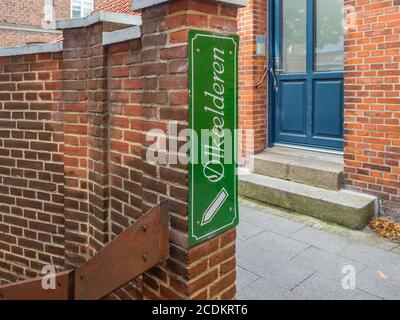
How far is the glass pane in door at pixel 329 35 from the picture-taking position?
487cm

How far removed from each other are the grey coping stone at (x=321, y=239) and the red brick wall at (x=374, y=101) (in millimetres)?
802

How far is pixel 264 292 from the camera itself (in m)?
→ 2.97

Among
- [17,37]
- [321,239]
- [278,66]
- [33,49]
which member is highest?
[17,37]

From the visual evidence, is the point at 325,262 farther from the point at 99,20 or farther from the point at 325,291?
the point at 99,20

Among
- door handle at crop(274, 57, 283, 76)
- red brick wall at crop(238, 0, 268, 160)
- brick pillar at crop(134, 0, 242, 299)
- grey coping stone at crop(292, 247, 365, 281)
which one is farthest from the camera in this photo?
door handle at crop(274, 57, 283, 76)

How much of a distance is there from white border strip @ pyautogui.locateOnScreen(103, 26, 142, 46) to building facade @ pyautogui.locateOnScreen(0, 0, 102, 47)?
15.9 metres

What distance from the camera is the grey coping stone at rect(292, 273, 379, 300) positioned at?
2.88 m

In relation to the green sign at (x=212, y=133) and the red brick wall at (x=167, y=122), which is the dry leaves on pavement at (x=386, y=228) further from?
the green sign at (x=212, y=133)

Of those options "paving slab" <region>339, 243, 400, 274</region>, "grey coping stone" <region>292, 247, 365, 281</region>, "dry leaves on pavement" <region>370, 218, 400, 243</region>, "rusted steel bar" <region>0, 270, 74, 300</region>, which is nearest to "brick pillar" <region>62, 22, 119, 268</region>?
"rusted steel bar" <region>0, 270, 74, 300</region>

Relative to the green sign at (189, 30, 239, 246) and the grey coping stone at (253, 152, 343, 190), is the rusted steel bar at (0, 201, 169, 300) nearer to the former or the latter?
the green sign at (189, 30, 239, 246)

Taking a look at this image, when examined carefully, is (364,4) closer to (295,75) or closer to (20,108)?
(295,75)

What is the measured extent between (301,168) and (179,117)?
3.21 metres

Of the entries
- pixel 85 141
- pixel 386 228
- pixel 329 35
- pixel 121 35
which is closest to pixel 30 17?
pixel 329 35

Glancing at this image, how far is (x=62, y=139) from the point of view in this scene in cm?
305
